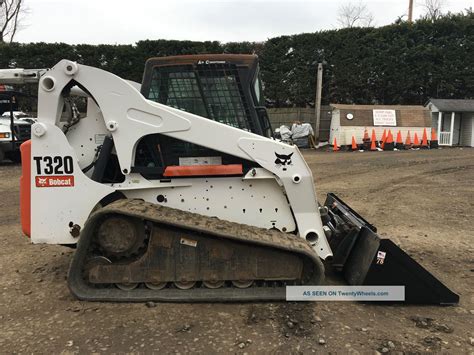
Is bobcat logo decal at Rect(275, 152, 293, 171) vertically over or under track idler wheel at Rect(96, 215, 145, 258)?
over

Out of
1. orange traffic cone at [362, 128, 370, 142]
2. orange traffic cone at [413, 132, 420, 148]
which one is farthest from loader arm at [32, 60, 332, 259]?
orange traffic cone at [413, 132, 420, 148]

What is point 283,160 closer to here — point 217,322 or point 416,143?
point 217,322

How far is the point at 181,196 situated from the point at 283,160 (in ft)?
3.31

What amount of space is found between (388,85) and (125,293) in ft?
64.5

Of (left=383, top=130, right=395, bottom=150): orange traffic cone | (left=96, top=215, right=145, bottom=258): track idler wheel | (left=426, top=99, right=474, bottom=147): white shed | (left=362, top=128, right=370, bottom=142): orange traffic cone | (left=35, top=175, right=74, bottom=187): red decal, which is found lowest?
(left=96, top=215, right=145, bottom=258): track idler wheel

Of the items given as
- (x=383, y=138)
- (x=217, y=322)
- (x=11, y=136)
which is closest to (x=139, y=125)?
(x=217, y=322)

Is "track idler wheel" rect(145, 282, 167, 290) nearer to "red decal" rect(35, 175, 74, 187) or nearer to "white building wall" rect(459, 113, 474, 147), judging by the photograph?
"red decal" rect(35, 175, 74, 187)

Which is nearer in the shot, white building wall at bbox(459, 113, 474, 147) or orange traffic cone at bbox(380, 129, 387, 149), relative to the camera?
orange traffic cone at bbox(380, 129, 387, 149)

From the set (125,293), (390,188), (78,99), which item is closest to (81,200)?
(125,293)

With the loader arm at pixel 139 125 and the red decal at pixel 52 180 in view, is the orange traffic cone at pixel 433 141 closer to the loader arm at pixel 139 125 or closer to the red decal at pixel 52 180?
the loader arm at pixel 139 125

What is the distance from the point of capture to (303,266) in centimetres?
373

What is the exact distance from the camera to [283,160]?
152 inches

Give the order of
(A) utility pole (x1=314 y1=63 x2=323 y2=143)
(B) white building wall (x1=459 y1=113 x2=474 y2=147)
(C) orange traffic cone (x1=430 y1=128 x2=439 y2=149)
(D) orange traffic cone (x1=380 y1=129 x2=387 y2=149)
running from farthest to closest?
1. (A) utility pole (x1=314 y1=63 x2=323 y2=143)
2. (B) white building wall (x1=459 y1=113 x2=474 y2=147)
3. (C) orange traffic cone (x1=430 y1=128 x2=439 y2=149)
4. (D) orange traffic cone (x1=380 y1=129 x2=387 y2=149)

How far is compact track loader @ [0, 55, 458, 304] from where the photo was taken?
3643mm
